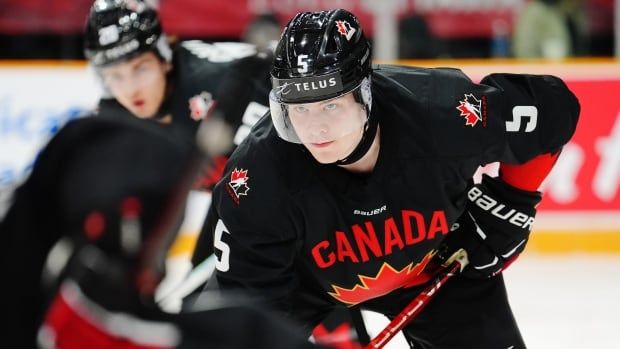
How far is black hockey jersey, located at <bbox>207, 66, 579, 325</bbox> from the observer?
236cm

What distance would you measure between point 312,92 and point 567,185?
316 centimetres

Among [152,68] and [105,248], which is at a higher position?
[105,248]

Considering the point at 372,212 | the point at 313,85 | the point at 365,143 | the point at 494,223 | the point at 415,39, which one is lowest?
the point at 415,39

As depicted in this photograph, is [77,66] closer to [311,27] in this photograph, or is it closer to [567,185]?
[567,185]

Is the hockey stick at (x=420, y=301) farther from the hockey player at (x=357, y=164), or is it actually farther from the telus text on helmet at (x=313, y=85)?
the telus text on helmet at (x=313, y=85)

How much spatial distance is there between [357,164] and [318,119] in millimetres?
183

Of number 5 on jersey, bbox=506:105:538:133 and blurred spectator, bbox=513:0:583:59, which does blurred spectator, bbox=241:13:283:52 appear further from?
number 5 on jersey, bbox=506:105:538:133

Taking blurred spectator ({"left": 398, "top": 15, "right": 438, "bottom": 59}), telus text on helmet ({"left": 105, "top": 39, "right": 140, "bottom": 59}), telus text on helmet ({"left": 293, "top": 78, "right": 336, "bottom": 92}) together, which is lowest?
blurred spectator ({"left": 398, "top": 15, "right": 438, "bottom": 59})

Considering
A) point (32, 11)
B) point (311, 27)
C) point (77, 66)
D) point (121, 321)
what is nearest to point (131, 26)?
point (311, 27)

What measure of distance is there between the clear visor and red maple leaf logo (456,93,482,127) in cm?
23

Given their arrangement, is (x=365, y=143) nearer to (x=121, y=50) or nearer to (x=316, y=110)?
(x=316, y=110)

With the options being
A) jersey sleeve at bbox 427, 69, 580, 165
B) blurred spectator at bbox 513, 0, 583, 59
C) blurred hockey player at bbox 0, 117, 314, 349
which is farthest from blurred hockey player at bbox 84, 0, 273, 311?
blurred spectator at bbox 513, 0, 583, 59

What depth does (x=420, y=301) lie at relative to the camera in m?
2.68

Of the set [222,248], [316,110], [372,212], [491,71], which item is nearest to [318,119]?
[316,110]
